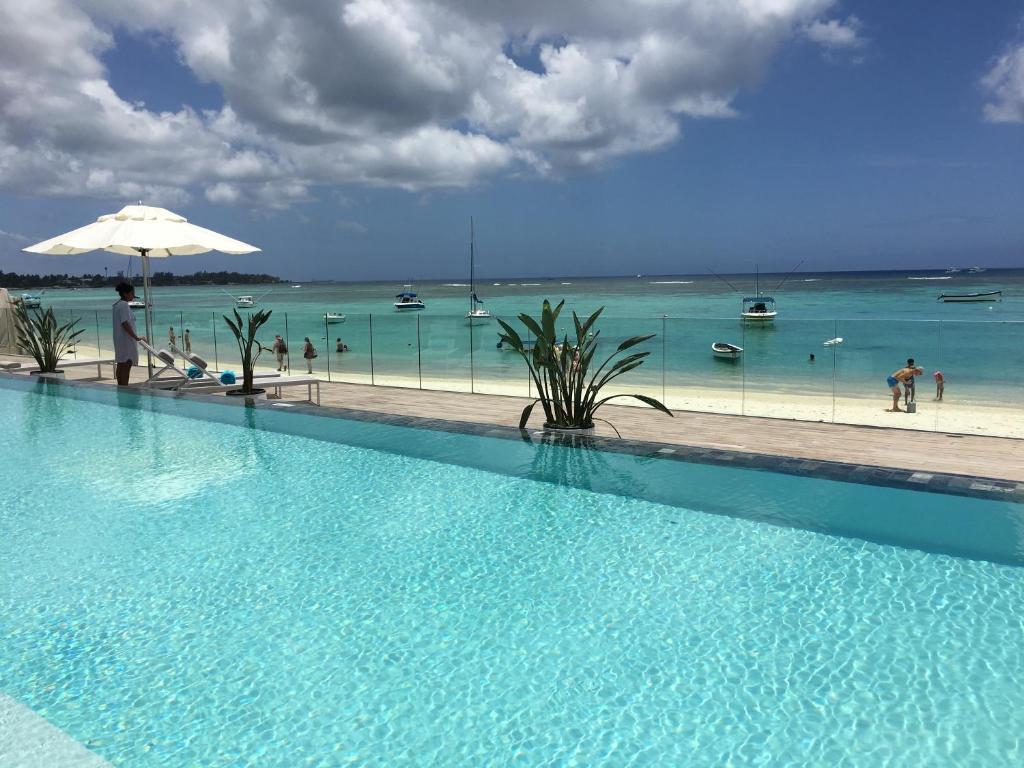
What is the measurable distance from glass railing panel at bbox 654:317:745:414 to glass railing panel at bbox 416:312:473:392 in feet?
9.24

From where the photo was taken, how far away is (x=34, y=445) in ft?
22.0

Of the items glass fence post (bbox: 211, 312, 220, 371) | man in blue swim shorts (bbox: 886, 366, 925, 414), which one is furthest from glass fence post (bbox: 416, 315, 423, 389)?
man in blue swim shorts (bbox: 886, 366, 925, 414)

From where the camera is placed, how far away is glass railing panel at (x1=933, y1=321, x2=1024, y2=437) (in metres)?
7.72

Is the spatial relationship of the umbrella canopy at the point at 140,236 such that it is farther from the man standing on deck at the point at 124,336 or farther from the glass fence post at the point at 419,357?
the glass fence post at the point at 419,357

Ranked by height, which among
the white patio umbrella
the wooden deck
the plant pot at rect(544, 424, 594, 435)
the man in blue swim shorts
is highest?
the white patio umbrella

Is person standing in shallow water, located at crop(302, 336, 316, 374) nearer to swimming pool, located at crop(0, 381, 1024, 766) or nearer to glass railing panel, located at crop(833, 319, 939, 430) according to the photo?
swimming pool, located at crop(0, 381, 1024, 766)

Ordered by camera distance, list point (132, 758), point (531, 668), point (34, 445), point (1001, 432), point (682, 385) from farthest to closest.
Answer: point (682, 385) → point (1001, 432) → point (34, 445) → point (531, 668) → point (132, 758)

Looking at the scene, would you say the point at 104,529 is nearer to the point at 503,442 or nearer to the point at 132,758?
the point at 132,758

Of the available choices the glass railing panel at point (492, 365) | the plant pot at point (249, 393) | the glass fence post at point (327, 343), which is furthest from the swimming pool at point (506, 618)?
the glass fence post at point (327, 343)

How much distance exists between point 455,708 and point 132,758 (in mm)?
1040

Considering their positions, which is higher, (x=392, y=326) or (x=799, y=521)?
(x=392, y=326)

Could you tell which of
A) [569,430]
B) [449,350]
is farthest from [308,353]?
[569,430]

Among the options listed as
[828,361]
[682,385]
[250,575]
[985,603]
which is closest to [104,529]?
[250,575]

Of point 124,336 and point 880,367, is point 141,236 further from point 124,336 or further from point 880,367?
point 880,367
